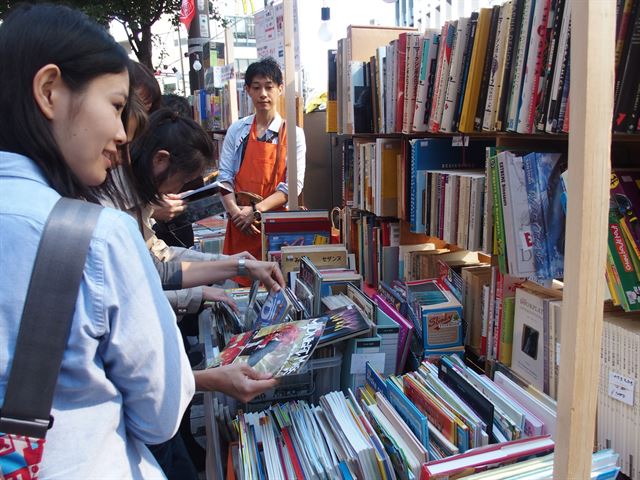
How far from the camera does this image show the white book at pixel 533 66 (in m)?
1.54

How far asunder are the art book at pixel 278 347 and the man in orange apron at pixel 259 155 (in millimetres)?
1771

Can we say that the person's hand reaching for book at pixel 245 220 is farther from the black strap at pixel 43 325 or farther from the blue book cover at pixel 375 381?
the black strap at pixel 43 325

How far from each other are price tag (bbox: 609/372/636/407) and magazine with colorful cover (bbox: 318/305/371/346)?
668 millimetres

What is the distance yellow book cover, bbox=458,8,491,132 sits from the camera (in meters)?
1.85

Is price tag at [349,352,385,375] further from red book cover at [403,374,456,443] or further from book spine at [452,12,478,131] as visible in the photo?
book spine at [452,12,478,131]

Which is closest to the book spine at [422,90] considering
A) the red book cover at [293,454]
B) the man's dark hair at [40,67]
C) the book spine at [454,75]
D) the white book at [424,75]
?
the white book at [424,75]

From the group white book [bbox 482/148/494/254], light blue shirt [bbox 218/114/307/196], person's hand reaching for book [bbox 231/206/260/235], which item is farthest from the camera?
light blue shirt [bbox 218/114/307/196]

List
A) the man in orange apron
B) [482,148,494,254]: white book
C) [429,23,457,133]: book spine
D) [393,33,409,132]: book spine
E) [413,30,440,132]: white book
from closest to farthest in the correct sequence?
1. [482,148,494,254]: white book
2. [429,23,457,133]: book spine
3. [413,30,440,132]: white book
4. [393,33,409,132]: book spine
5. the man in orange apron

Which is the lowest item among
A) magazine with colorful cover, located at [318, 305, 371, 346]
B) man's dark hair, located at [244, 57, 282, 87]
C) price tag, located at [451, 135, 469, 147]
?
magazine with colorful cover, located at [318, 305, 371, 346]

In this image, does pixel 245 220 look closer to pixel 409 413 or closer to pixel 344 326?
pixel 344 326

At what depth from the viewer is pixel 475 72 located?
1.90m

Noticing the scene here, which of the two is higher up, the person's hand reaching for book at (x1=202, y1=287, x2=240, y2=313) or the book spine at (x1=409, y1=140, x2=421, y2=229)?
the book spine at (x1=409, y1=140, x2=421, y2=229)

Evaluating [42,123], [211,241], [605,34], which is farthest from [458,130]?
[211,241]

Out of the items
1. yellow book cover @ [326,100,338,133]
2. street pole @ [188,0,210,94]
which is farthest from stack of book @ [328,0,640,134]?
street pole @ [188,0,210,94]
